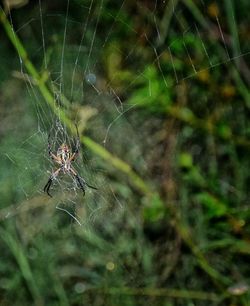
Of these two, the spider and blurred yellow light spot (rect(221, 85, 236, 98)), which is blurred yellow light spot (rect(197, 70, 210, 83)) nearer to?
blurred yellow light spot (rect(221, 85, 236, 98))

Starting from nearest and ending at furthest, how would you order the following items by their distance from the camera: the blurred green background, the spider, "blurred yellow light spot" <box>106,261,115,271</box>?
the spider < the blurred green background < "blurred yellow light spot" <box>106,261,115,271</box>

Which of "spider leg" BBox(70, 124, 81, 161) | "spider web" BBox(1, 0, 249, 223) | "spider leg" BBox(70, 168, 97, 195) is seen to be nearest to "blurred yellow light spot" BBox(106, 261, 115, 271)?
"spider web" BBox(1, 0, 249, 223)

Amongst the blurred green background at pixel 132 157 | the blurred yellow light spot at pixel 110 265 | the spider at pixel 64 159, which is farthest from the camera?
the blurred yellow light spot at pixel 110 265

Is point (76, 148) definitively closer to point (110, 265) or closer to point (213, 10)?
point (110, 265)

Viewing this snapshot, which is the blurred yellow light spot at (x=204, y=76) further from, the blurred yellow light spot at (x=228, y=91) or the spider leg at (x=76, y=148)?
the spider leg at (x=76, y=148)

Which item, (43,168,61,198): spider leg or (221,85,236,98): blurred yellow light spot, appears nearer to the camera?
(43,168,61,198): spider leg

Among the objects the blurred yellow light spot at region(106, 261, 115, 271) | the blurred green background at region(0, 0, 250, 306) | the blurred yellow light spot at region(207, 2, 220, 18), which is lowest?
the blurred yellow light spot at region(106, 261, 115, 271)

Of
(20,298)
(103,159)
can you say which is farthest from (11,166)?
(20,298)

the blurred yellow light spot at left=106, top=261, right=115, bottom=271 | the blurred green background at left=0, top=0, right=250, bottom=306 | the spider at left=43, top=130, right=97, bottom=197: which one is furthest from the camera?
the blurred yellow light spot at left=106, top=261, right=115, bottom=271

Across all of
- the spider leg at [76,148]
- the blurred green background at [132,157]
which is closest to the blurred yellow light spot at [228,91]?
the blurred green background at [132,157]
